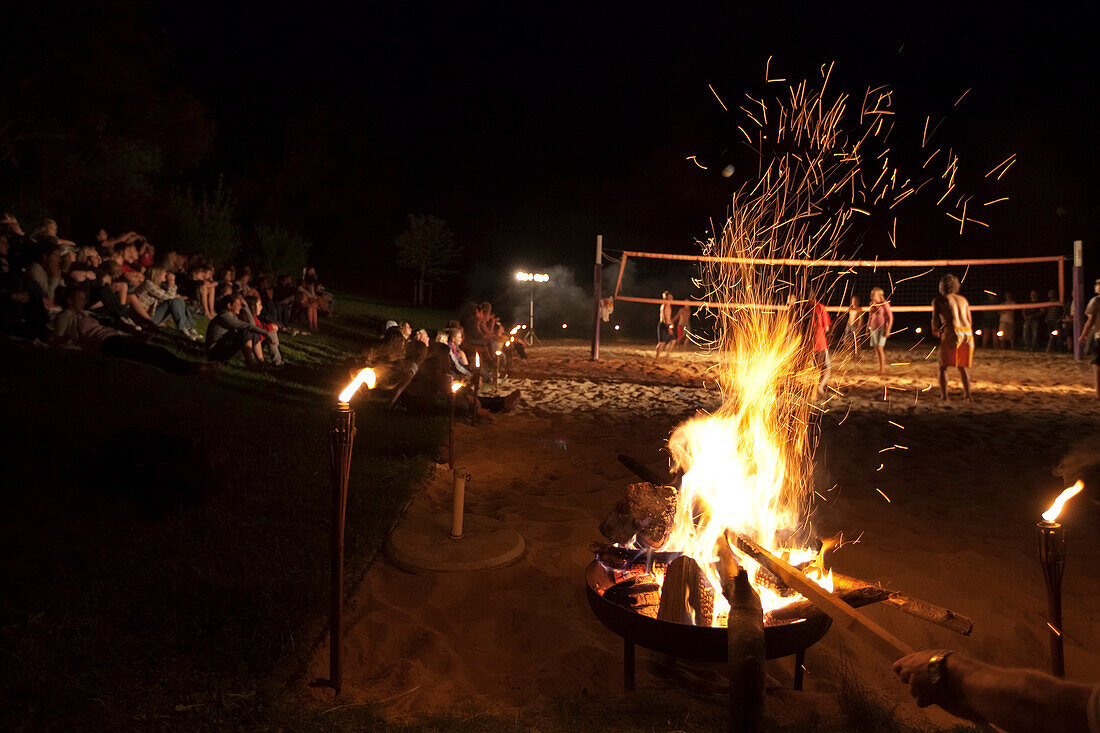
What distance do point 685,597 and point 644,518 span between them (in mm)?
609

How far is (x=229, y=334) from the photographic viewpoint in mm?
10422

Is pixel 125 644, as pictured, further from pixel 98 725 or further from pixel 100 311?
pixel 100 311

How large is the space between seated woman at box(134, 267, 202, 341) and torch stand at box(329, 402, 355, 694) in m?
9.24

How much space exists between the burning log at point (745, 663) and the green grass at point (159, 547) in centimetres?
177

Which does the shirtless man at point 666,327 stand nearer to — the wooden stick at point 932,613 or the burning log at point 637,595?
the burning log at point 637,595

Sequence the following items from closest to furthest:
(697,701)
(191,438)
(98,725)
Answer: (98,725) → (697,701) → (191,438)

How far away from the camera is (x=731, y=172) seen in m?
42.2

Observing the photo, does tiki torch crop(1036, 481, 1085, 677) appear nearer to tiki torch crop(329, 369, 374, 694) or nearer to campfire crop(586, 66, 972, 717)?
campfire crop(586, 66, 972, 717)

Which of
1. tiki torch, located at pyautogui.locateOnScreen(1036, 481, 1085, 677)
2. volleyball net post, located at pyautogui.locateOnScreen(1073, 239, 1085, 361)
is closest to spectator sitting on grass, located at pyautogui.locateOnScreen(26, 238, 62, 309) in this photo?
tiki torch, located at pyautogui.locateOnScreen(1036, 481, 1085, 677)

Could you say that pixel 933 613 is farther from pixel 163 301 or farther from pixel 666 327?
pixel 666 327

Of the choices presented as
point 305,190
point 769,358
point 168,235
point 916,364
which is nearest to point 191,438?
point 769,358

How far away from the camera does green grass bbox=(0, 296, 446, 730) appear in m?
2.94

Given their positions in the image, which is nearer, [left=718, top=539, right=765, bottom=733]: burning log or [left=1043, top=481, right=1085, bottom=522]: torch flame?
[left=718, top=539, right=765, bottom=733]: burning log

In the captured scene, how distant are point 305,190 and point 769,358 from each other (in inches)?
1682
